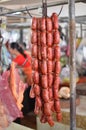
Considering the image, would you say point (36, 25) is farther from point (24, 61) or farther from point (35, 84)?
point (24, 61)

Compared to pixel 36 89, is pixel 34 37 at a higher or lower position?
higher

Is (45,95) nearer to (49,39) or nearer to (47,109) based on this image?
(47,109)

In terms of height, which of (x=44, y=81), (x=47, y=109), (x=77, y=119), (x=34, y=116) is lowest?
(x=34, y=116)

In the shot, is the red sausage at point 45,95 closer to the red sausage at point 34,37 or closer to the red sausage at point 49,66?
the red sausage at point 49,66

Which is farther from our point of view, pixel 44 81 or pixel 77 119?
pixel 77 119

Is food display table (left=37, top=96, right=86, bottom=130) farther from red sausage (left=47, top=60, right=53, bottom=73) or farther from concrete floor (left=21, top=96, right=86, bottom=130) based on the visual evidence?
red sausage (left=47, top=60, right=53, bottom=73)

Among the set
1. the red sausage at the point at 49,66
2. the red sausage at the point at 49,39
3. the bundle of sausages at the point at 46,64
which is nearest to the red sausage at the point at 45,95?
the bundle of sausages at the point at 46,64

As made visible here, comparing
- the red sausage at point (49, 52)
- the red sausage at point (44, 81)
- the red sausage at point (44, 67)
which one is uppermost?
the red sausage at point (49, 52)

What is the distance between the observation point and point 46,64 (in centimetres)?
125

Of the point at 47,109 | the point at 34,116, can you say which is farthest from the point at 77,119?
the point at 34,116

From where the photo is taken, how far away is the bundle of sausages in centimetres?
125

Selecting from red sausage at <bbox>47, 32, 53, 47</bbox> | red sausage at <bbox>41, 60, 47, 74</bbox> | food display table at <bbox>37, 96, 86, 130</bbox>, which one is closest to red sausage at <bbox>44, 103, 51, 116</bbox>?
red sausage at <bbox>41, 60, 47, 74</bbox>

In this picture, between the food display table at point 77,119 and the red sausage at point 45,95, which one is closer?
the red sausage at point 45,95

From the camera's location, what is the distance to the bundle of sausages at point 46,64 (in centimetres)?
125
